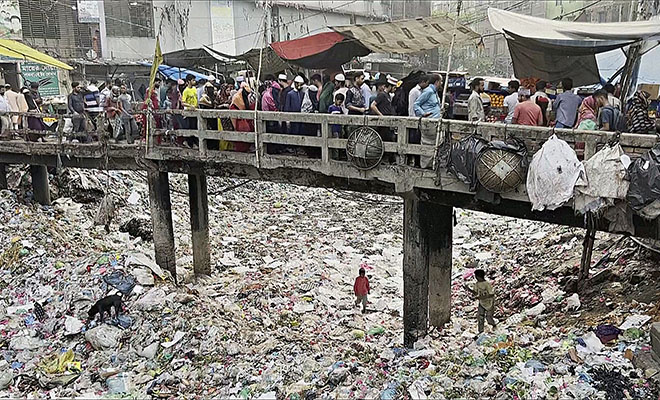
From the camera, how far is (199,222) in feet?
40.6

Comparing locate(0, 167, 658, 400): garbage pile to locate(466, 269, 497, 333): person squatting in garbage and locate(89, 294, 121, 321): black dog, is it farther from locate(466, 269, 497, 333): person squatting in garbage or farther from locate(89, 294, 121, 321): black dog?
locate(466, 269, 497, 333): person squatting in garbage

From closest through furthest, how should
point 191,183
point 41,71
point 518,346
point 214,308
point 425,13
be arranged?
point 518,346, point 214,308, point 191,183, point 41,71, point 425,13

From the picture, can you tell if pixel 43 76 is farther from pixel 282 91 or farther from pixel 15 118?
pixel 282 91

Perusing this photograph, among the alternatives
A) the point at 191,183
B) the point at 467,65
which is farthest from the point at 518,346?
the point at 467,65

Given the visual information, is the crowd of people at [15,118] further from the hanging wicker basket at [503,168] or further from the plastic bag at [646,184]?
the plastic bag at [646,184]

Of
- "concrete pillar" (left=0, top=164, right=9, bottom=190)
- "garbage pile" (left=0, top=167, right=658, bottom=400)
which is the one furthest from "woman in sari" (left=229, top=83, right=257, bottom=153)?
"concrete pillar" (left=0, top=164, right=9, bottom=190)

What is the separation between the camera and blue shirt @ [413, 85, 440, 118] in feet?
27.3

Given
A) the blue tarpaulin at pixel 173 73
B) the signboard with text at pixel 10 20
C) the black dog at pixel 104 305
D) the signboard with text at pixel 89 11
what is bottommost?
the black dog at pixel 104 305

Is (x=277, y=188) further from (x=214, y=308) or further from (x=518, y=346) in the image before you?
(x=518, y=346)

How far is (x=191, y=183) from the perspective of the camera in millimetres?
12234

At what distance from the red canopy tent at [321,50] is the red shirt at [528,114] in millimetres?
3453

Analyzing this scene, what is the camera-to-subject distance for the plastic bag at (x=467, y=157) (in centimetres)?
721

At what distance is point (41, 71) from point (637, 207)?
22.4 metres

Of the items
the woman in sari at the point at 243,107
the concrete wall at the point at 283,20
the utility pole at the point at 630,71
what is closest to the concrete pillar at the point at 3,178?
the woman in sari at the point at 243,107
